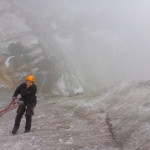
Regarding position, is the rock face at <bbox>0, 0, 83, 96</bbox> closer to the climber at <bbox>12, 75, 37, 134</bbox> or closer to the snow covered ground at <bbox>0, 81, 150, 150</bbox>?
the snow covered ground at <bbox>0, 81, 150, 150</bbox>

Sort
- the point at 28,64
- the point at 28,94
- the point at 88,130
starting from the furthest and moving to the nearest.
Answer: the point at 28,64, the point at 88,130, the point at 28,94

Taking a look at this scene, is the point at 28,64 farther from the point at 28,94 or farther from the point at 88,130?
the point at 88,130

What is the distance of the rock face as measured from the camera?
1026 inches

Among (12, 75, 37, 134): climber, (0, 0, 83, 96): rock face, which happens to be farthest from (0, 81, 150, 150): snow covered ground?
(0, 0, 83, 96): rock face

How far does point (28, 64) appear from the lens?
29.1 metres

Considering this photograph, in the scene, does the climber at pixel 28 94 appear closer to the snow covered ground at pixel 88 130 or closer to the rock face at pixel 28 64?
the snow covered ground at pixel 88 130

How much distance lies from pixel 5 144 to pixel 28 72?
20.1 metres

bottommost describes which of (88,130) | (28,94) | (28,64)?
(88,130)

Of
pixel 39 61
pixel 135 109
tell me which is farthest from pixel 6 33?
pixel 135 109

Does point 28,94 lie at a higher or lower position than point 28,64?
lower

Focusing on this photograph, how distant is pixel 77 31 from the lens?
221ft

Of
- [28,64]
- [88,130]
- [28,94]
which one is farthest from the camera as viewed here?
[28,64]

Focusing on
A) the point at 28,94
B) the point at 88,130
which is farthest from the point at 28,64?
the point at 88,130

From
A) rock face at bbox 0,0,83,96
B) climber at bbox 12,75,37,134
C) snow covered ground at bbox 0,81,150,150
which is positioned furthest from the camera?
rock face at bbox 0,0,83,96
